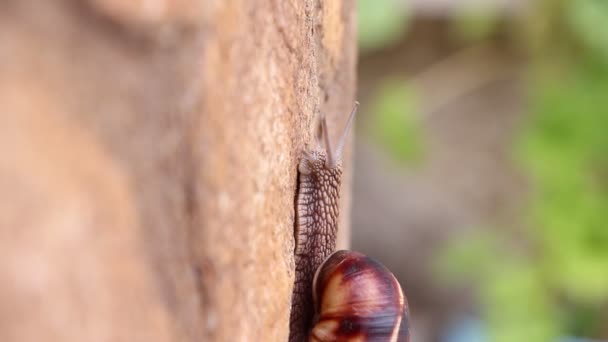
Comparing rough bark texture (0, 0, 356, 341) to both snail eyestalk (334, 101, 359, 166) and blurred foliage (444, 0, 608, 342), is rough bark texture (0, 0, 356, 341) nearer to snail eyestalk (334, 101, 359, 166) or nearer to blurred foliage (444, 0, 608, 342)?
snail eyestalk (334, 101, 359, 166)

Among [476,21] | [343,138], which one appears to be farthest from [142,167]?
[476,21]

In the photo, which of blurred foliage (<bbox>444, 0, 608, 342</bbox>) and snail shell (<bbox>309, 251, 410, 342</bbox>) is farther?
blurred foliage (<bbox>444, 0, 608, 342</bbox>)

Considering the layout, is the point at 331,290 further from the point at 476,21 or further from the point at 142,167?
the point at 476,21

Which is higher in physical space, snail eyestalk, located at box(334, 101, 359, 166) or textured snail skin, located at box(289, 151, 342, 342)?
snail eyestalk, located at box(334, 101, 359, 166)

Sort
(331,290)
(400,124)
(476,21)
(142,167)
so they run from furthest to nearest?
(476,21), (400,124), (331,290), (142,167)

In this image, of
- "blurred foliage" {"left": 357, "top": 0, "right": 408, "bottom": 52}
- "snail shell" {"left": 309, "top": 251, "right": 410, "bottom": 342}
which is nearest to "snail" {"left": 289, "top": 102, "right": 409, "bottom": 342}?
"snail shell" {"left": 309, "top": 251, "right": 410, "bottom": 342}

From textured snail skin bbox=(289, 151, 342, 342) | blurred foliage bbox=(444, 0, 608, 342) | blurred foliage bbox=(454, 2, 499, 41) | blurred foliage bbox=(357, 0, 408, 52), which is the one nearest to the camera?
textured snail skin bbox=(289, 151, 342, 342)

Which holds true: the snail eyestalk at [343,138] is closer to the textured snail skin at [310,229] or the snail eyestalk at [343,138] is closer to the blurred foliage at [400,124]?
the textured snail skin at [310,229]
